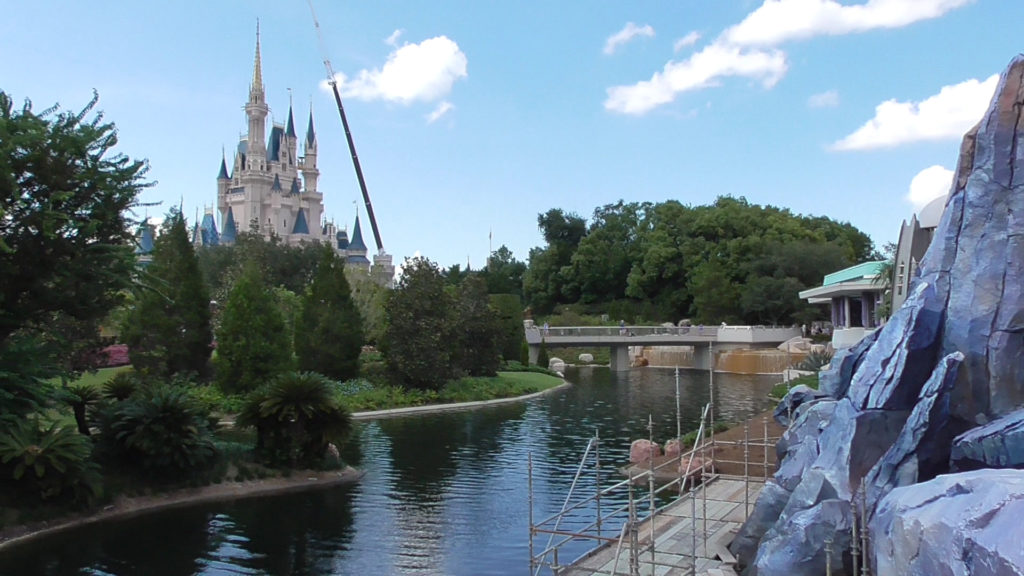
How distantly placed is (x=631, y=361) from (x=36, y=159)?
48011mm

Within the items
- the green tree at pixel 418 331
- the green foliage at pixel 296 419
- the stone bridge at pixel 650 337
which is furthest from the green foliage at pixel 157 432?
the stone bridge at pixel 650 337

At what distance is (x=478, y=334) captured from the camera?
39406 millimetres

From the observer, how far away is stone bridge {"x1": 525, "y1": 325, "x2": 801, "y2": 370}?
5413 centimetres

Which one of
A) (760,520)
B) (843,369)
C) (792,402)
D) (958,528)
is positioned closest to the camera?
(958,528)

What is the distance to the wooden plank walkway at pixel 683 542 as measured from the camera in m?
11.4

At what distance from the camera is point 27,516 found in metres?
15.4

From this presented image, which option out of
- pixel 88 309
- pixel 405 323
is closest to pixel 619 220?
pixel 405 323

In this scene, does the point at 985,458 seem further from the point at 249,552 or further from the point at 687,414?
the point at 687,414

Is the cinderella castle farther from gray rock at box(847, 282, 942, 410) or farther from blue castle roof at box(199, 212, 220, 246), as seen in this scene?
gray rock at box(847, 282, 942, 410)

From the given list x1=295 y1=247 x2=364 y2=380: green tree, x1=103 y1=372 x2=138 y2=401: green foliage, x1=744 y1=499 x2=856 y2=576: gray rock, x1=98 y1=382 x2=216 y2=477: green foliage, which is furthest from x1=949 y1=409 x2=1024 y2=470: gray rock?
x1=295 y1=247 x2=364 y2=380: green tree

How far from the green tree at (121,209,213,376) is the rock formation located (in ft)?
82.4

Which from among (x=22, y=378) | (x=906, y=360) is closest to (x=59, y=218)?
(x=22, y=378)

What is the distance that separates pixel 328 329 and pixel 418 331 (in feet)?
11.7

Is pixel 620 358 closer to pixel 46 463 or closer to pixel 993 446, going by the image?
pixel 46 463
